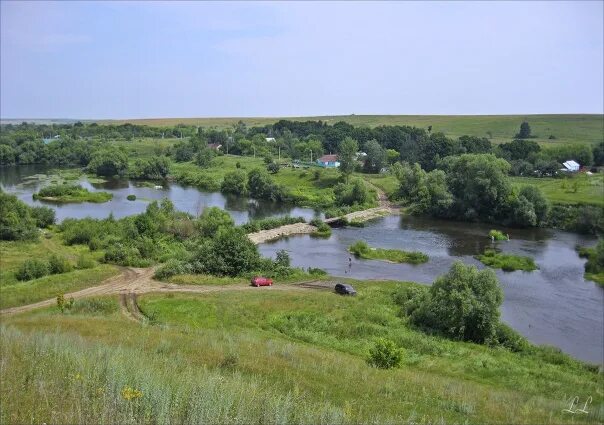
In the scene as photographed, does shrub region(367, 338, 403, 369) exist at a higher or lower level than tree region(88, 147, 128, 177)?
lower

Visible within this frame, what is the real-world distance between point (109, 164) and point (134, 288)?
89816 mm

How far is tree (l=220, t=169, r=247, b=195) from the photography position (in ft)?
317

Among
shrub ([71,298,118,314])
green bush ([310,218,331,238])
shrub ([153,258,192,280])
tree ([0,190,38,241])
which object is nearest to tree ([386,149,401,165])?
green bush ([310,218,331,238])

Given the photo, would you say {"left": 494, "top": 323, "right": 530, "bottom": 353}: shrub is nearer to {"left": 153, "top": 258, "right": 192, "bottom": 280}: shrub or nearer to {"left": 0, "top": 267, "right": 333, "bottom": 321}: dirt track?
{"left": 0, "top": 267, "right": 333, "bottom": 321}: dirt track

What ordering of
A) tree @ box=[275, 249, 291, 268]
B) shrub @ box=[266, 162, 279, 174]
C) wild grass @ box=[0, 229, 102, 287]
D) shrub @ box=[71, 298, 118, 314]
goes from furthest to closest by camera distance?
shrub @ box=[266, 162, 279, 174]
wild grass @ box=[0, 229, 102, 287]
tree @ box=[275, 249, 291, 268]
shrub @ box=[71, 298, 118, 314]

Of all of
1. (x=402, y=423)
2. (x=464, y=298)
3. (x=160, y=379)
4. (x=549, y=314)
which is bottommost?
(x=549, y=314)

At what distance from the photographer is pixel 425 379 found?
63.0ft

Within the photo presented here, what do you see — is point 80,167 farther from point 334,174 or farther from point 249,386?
point 249,386

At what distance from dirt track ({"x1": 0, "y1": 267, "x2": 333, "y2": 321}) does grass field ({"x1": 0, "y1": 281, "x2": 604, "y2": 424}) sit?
4.61ft

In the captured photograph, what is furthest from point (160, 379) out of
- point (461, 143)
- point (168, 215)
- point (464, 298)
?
point (461, 143)

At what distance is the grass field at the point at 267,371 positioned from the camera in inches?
383

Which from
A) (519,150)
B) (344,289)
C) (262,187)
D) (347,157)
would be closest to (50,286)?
(344,289)

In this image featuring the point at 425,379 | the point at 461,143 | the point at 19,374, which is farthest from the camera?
the point at 461,143

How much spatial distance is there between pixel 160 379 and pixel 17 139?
167 metres
